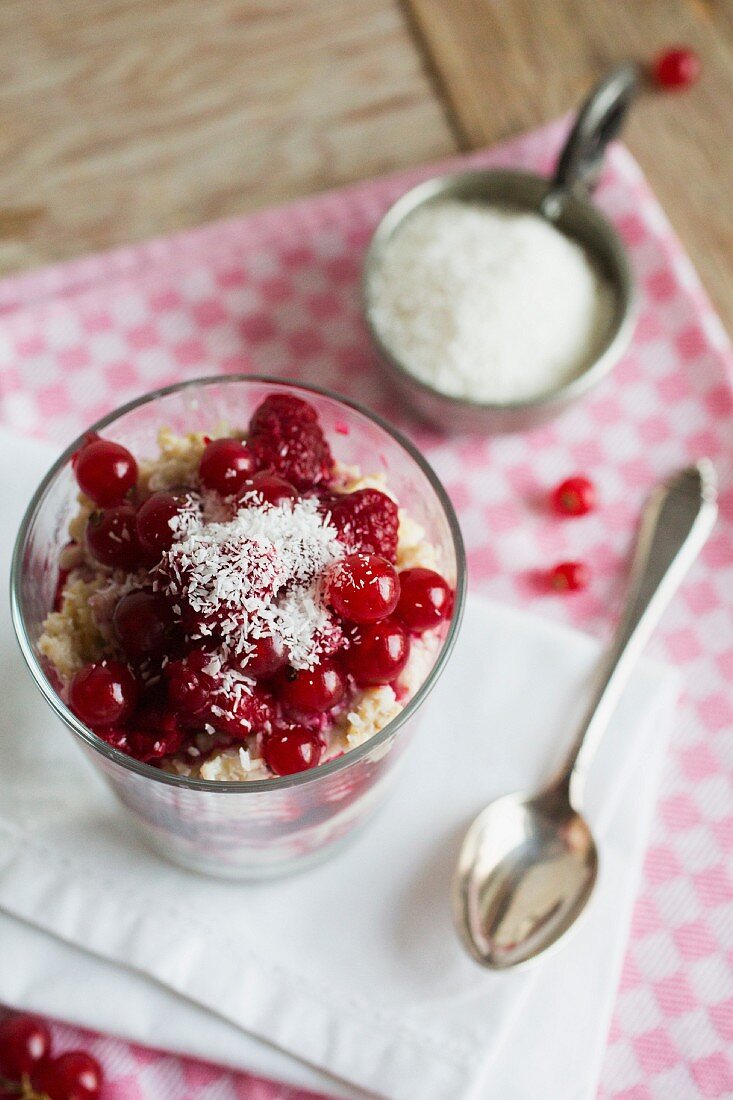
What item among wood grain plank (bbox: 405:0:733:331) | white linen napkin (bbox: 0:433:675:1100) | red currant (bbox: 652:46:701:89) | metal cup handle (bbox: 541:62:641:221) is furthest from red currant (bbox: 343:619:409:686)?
red currant (bbox: 652:46:701:89)

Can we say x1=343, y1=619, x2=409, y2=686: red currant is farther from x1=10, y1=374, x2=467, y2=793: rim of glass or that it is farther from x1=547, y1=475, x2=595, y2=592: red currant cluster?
x1=547, y1=475, x2=595, y2=592: red currant cluster

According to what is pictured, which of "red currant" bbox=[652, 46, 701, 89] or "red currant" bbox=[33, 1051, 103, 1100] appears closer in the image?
"red currant" bbox=[33, 1051, 103, 1100]

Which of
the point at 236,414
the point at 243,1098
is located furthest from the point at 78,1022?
the point at 236,414

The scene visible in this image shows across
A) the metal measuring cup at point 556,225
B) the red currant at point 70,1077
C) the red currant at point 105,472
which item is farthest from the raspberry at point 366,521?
the red currant at point 70,1077

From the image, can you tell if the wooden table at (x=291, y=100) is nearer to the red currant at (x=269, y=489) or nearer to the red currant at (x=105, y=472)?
the red currant at (x=105, y=472)

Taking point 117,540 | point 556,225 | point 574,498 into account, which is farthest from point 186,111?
point 117,540
